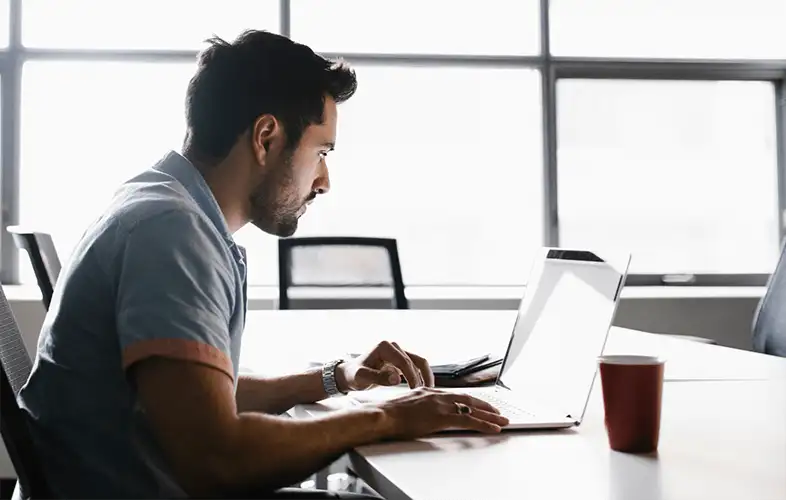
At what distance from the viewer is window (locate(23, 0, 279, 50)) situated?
3896 millimetres

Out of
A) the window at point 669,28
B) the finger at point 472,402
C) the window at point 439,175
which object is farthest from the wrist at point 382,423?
the window at point 669,28

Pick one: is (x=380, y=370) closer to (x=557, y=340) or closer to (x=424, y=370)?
(x=424, y=370)

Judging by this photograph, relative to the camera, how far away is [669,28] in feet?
14.0

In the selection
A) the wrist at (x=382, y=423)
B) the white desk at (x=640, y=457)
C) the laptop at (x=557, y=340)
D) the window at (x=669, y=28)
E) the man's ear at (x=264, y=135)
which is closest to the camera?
the white desk at (x=640, y=457)

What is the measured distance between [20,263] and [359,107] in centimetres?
170

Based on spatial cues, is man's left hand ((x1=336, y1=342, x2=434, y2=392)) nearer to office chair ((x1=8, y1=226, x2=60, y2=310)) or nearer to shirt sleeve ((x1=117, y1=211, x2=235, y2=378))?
shirt sleeve ((x1=117, y1=211, x2=235, y2=378))

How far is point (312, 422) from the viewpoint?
1090 millimetres

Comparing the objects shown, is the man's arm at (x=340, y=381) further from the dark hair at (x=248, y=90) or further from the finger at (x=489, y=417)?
the dark hair at (x=248, y=90)

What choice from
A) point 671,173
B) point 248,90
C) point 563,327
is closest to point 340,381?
point 563,327

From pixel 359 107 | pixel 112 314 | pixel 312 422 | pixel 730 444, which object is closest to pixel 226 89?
pixel 112 314

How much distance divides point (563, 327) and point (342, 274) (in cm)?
197

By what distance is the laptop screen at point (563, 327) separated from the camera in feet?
4.07

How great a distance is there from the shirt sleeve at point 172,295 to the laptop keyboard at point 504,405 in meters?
0.46

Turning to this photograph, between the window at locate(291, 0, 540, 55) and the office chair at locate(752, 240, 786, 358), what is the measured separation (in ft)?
6.44
